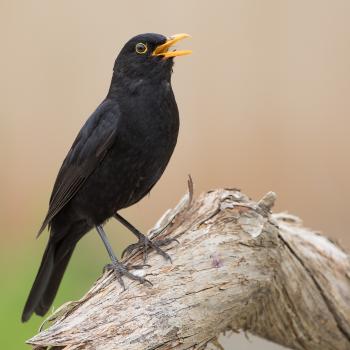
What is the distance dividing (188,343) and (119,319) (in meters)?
0.44

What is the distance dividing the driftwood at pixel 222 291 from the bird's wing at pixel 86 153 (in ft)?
2.05

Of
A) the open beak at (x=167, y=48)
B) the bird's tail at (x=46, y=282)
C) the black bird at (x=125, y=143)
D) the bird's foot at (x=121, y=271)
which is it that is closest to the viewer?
the bird's foot at (x=121, y=271)

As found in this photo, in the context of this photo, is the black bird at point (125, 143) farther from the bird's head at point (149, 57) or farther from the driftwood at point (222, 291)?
the driftwood at point (222, 291)

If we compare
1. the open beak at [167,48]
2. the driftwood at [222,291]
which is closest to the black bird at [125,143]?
the open beak at [167,48]

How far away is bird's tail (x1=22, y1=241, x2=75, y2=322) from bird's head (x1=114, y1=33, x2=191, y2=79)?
1417 millimetres

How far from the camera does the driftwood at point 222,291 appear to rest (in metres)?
3.81

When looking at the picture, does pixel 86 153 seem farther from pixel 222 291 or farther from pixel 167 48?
pixel 222 291

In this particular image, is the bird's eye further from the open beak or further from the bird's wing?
the bird's wing

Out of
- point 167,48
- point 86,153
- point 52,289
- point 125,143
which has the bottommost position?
point 52,289

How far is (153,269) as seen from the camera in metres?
4.33

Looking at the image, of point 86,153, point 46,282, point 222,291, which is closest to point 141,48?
point 86,153

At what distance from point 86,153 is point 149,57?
0.77 m

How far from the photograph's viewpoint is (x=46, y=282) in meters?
5.29

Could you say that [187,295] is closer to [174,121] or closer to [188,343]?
[188,343]
